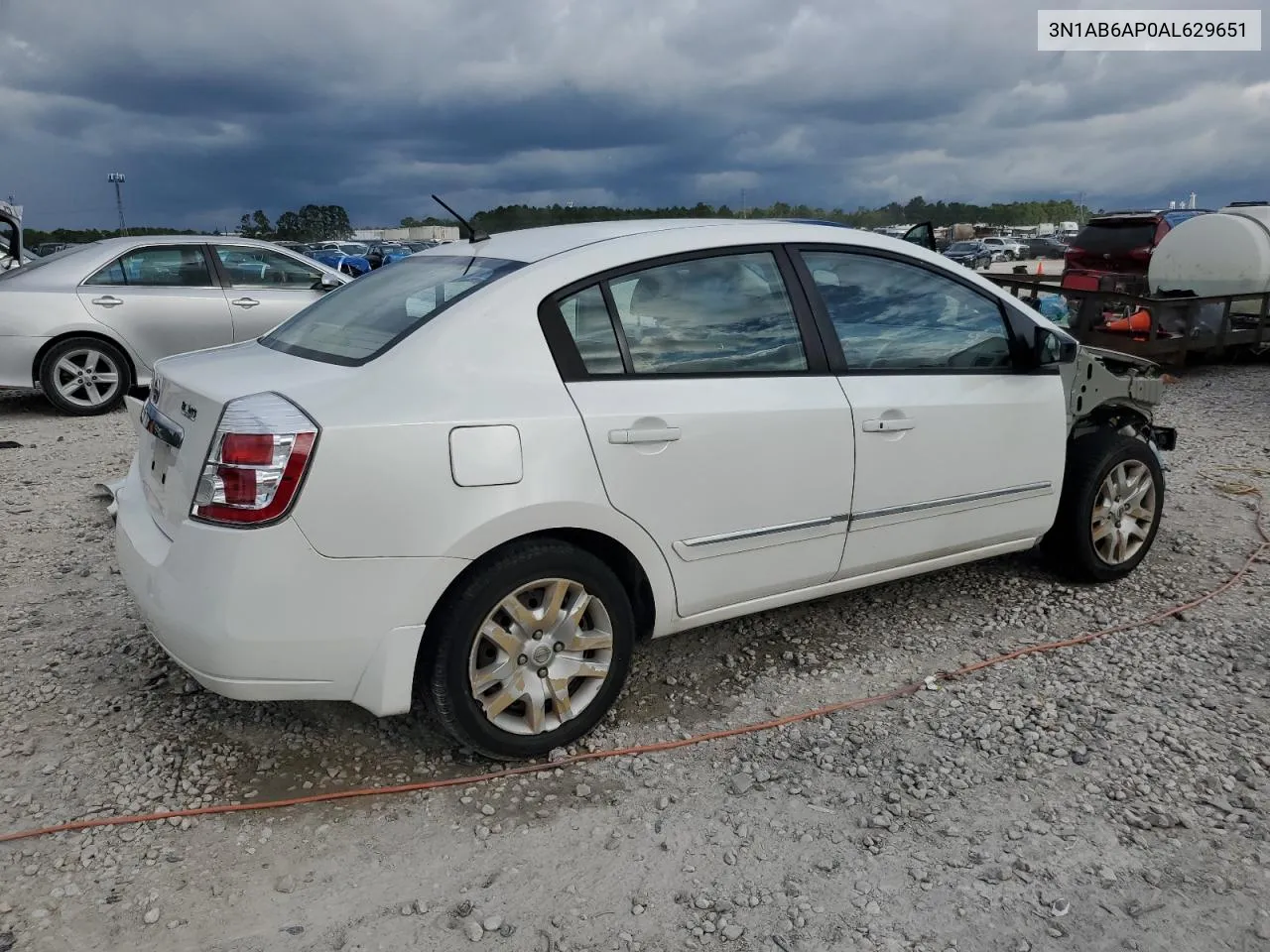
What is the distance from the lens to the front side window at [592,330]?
3.08m

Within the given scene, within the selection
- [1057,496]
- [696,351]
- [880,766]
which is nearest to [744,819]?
[880,766]

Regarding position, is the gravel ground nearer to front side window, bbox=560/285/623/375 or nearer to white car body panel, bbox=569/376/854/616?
white car body panel, bbox=569/376/854/616

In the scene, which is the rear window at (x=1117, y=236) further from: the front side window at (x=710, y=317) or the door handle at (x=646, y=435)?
the door handle at (x=646, y=435)

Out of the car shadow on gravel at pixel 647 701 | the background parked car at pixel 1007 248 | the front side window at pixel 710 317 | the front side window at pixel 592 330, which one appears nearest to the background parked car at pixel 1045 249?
the background parked car at pixel 1007 248

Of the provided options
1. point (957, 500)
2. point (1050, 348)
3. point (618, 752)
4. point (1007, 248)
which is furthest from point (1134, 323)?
point (1007, 248)

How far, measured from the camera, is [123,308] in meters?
8.77

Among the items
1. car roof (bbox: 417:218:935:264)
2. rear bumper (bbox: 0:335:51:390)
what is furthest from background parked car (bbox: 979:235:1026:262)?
car roof (bbox: 417:218:935:264)

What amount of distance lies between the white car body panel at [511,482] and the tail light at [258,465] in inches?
2.0

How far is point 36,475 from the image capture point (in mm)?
6715

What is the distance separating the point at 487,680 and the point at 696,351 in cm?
125

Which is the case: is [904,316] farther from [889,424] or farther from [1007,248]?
[1007,248]

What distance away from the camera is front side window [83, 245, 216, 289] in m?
8.87

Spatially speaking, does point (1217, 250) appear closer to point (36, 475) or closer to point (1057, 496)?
point (1057, 496)

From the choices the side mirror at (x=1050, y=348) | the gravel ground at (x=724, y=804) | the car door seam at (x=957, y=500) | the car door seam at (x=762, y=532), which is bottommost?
the gravel ground at (x=724, y=804)
